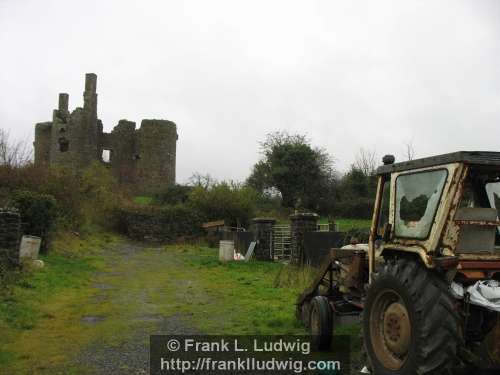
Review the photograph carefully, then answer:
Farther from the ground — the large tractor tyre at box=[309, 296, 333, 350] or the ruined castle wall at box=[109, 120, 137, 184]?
the ruined castle wall at box=[109, 120, 137, 184]

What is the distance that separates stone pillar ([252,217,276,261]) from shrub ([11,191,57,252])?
7.69 meters

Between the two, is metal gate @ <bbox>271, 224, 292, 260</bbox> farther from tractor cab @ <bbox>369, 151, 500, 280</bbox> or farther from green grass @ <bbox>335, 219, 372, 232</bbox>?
tractor cab @ <bbox>369, 151, 500, 280</bbox>

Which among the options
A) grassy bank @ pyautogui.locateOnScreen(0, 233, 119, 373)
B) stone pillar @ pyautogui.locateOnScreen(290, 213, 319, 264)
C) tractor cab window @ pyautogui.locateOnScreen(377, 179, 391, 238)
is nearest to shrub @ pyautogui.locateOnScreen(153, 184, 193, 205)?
stone pillar @ pyautogui.locateOnScreen(290, 213, 319, 264)

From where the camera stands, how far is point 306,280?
12039 millimetres

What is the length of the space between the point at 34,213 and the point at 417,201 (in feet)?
43.7

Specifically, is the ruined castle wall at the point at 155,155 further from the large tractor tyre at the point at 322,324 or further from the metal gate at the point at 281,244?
the large tractor tyre at the point at 322,324

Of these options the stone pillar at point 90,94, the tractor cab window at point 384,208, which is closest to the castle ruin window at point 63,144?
the stone pillar at point 90,94

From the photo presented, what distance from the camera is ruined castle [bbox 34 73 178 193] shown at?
4084 cm

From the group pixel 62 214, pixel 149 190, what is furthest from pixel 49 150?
pixel 62 214

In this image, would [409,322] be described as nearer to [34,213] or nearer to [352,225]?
[34,213]

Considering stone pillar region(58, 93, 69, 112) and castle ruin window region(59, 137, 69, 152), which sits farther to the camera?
stone pillar region(58, 93, 69, 112)

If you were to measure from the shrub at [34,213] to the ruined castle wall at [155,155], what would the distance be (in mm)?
26488

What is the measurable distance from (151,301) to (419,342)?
7.21 m

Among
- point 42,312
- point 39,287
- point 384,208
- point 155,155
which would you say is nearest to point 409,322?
point 384,208
